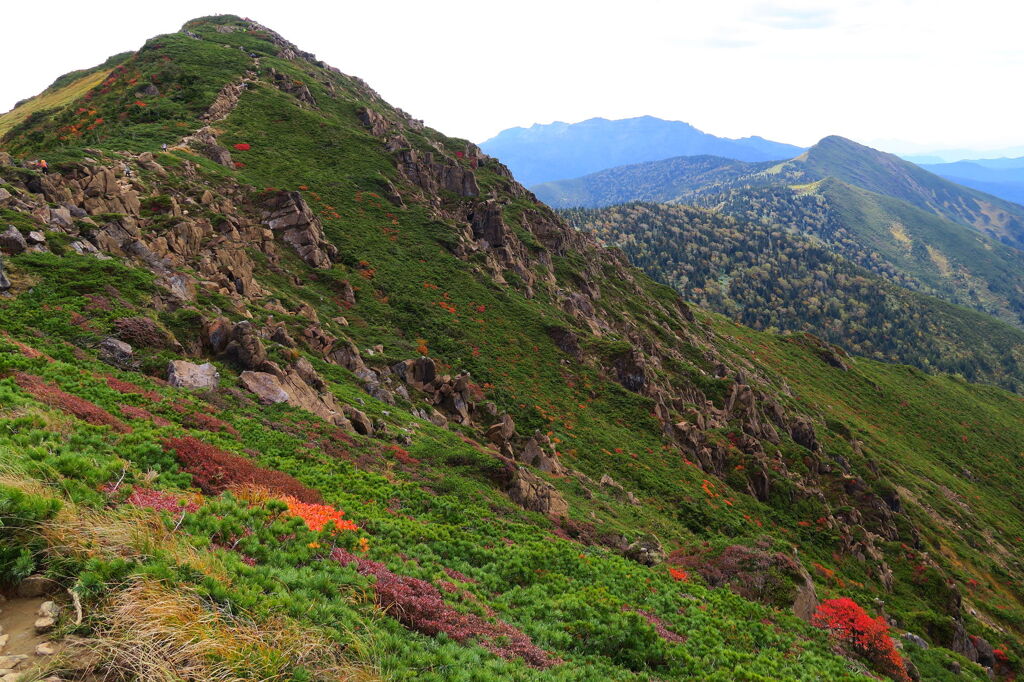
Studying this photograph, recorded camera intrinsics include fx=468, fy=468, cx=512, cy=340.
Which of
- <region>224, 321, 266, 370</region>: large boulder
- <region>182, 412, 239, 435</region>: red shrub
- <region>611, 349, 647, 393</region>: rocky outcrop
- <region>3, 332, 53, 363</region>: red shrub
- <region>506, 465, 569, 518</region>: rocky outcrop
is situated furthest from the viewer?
<region>611, 349, 647, 393</region>: rocky outcrop

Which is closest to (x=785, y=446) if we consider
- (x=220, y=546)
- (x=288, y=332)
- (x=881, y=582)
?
(x=881, y=582)

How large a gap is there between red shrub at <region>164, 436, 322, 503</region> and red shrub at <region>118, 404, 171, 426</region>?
1804 millimetres

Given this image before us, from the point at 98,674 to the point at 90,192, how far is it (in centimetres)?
4285

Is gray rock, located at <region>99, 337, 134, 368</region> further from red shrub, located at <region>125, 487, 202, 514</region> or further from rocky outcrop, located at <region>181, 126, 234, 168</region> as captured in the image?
rocky outcrop, located at <region>181, 126, 234, 168</region>

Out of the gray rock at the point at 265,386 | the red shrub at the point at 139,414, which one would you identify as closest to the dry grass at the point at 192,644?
the red shrub at the point at 139,414

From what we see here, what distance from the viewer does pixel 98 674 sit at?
6.31 metres

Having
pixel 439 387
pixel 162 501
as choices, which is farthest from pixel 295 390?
pixel 162 501

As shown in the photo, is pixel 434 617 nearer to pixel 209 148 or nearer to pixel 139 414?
pixel 139 414

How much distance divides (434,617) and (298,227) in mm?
50360

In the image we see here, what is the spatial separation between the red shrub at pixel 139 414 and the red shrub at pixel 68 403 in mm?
880

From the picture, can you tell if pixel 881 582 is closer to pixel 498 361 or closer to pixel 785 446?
pixel 785 446

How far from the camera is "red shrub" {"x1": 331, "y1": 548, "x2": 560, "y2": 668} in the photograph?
12.7 m

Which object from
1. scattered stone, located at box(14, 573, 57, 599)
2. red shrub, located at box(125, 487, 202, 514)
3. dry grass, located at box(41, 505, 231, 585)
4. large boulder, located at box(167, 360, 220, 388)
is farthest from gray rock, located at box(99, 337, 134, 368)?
scattered stone, located at box(14, 573, 57, 599)

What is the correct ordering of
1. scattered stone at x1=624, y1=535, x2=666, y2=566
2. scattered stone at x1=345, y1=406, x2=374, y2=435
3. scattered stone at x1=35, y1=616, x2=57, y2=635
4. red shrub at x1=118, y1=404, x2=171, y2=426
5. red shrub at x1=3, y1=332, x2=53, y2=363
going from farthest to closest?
scattered stone at x1=345, y1=406, x2=374, y2=435 → scattered stone at x1=624, y1=535, x2=666, y2=566 → red shrub at x1=3, y1=332, x2=53, y2=363 → red shrub at x1=118, y1=404, x2=171, y2=426 → scattered stone at x1=35, y1=616, x2=57, y2=635
